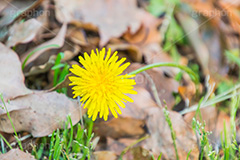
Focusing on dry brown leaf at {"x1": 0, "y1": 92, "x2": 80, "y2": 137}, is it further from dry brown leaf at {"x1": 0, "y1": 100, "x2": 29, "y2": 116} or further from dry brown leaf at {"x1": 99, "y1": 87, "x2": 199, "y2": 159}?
dry brown leaf at {"x1": 99, "y1": 87, "x2": 199, "y2": 159}

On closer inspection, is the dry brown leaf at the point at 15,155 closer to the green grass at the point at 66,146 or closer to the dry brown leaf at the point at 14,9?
the green grass at the point at 66,146

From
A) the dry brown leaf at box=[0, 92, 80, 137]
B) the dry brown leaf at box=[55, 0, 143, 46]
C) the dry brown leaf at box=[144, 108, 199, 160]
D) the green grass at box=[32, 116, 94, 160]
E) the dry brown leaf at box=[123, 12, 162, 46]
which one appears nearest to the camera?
the green grass at box=[32, 116, 94, 160]

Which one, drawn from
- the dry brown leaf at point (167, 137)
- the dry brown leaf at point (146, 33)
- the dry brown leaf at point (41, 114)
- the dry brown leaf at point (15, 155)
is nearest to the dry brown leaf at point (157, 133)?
the dry brown leaf at point (167, 137)

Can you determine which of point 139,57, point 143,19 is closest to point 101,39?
point 139,57

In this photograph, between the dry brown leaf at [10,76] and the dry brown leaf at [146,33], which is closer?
the dry brown leaf at [10,76]

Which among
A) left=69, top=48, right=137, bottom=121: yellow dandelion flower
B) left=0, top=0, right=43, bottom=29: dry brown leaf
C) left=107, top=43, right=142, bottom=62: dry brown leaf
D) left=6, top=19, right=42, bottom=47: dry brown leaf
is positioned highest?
left=0, top=0, right=43, bottom=29: dry brown leaf

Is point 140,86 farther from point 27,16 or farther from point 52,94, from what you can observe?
point 27,16

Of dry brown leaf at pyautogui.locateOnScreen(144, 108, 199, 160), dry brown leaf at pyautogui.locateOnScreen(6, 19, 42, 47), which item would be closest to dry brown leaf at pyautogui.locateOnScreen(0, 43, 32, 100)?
dry brown leaf at pyautogui.locateOnScreen(6, 19, 42, 47)
